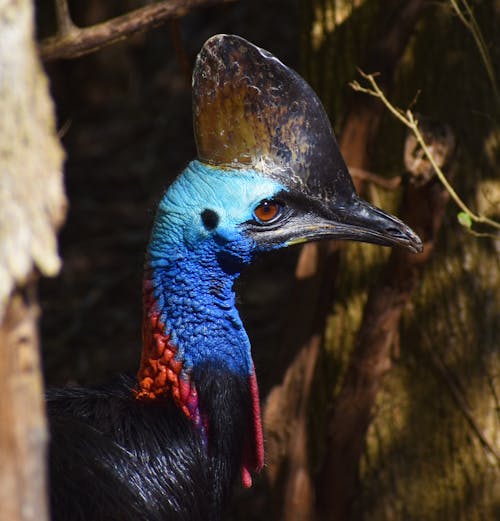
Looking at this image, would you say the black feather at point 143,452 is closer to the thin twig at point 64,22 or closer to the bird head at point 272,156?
the bird head at point 272,156

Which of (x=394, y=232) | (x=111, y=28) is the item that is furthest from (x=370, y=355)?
(x=111, y=28)

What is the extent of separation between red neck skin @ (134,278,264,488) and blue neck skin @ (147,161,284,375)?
2 centimetres

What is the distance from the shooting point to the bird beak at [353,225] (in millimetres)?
2457

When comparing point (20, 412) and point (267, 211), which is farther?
point (267, 211)

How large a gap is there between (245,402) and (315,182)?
538 millimetres

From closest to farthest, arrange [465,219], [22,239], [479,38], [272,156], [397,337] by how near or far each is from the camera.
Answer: [22,239], [272,156], [465,219], [479,38], [397,337]

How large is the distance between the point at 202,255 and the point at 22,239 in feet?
3.99

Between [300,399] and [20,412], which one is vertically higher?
[20,412]

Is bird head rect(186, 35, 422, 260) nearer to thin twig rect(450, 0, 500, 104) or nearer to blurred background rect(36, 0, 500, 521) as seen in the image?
blurred background rect(36, 0, 500, 521)

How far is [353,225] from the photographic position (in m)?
2.47

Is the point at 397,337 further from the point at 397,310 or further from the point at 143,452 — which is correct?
the point at 143,452

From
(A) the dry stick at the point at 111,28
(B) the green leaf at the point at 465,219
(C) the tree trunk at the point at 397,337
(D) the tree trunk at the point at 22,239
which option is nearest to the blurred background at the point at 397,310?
(C) the tree trunk at the point at 397,337

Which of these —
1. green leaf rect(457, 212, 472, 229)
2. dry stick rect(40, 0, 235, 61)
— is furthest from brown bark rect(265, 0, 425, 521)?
dry stick rect(40, 0, 235, 61)

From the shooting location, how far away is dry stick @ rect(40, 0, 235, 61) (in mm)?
2869
